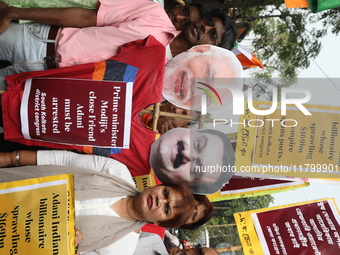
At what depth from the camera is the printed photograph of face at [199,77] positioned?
75.5 inches

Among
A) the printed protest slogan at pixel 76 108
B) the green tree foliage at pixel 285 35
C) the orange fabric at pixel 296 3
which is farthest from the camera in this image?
the green tree foliage at pixel 285 35

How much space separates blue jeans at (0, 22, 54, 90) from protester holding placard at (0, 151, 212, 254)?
0.51m

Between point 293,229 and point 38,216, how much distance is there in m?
1.90

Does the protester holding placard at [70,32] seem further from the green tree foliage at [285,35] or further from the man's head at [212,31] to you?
the green tree foliage at [285,35]

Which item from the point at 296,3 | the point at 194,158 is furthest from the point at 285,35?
the point at 194,158

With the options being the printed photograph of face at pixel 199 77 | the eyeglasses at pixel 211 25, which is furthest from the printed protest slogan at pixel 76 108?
the eyeglasses at pixel 211 25

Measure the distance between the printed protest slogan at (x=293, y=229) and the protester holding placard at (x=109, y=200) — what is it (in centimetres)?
76

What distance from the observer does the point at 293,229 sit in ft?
8.28

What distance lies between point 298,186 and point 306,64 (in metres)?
3.15

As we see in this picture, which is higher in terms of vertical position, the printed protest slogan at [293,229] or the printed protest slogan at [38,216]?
the printed protest slogan at [38,216]

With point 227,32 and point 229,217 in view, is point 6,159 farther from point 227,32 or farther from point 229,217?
point 229,217

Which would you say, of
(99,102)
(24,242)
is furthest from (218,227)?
(24,242)

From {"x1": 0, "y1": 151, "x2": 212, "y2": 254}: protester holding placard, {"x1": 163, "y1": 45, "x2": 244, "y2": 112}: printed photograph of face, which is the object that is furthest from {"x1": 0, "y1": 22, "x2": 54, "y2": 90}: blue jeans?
{"x1": 163, "y1": 45, "x2": 244, "y2": 112}: printed photograph of face

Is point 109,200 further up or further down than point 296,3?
further down
